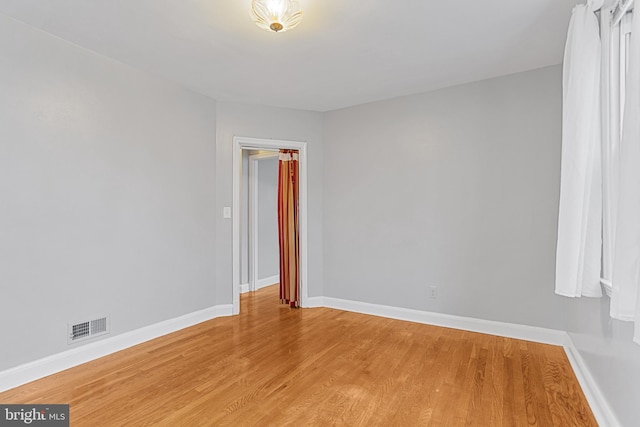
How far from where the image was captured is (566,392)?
220 centimetres

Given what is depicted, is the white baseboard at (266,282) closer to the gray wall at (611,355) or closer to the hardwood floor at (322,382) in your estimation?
the hardwood floor at (322,382)

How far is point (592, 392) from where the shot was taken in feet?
6.74

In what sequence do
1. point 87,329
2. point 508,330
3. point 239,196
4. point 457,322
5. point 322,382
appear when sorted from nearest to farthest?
point 322,382, point 87,329, point 508,330, point 457,322, point 239,196

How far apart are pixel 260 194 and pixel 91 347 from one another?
10.7 feet

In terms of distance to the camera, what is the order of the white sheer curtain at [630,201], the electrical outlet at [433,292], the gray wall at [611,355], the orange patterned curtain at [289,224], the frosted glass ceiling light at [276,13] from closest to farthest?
1. the white sheer curtain at [630,201]
2. the gray wall at [611,355]
3. the frosted glass ceiling light at [276,13]
4. the electrical outlet at [433,292]
5. the orange patterned curtain at [289,224]

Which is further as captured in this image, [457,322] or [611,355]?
[457,322]

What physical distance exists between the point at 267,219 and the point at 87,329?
10.6ft

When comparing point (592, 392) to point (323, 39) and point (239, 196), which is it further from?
point (239, 196)

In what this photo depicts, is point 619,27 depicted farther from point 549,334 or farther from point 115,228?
point 115,228

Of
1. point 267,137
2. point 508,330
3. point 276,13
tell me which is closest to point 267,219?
point 267,137

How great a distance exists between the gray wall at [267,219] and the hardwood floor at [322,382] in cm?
222

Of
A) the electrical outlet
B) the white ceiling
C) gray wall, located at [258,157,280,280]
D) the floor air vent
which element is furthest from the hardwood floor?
the white ceiling

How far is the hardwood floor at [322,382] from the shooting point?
1.95 meters

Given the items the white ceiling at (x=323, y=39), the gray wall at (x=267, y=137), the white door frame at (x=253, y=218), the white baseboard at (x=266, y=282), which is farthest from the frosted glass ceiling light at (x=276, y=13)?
the white baseboard at (x=266, y=282)
